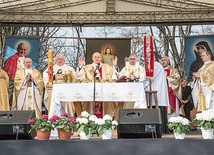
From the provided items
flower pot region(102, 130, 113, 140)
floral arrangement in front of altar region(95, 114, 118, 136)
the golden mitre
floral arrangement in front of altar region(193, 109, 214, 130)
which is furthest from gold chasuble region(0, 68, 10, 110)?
floral arrangement in front of altar region(193, 109, 214, 130)

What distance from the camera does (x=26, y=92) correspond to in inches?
409

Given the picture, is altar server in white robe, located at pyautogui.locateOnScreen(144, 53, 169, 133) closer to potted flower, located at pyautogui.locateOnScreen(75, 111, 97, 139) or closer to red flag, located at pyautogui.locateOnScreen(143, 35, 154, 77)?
red flag, located at pyautogui.locateOnScreen(143, 35, 154, 77)

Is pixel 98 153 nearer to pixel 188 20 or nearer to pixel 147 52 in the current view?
pixel 147 52

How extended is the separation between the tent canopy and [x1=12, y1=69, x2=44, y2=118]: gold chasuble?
11.3 ft

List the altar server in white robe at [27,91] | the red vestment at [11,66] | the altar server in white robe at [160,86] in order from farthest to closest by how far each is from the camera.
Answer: the red vestment at [11,66] < the altar server in white robe at [27,91] < the altar server in white robe at [160,86]

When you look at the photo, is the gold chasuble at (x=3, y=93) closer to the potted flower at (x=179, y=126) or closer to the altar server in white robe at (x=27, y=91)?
the altar server in white robe at (x=27, y=91)

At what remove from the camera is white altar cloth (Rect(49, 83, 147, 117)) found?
7.61 metres

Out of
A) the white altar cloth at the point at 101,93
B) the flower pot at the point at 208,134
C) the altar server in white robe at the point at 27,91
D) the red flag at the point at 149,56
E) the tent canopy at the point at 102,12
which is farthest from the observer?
the tent canopy at the point at 102,12

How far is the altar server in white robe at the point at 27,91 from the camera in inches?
409

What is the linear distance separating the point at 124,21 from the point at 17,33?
3928 millimetres


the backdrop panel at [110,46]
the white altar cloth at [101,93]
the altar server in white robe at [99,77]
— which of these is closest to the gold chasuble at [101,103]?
the altar server in white robe at [99,77]

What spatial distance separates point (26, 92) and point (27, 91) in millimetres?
45

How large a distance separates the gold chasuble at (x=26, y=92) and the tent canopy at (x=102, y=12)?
3434 millimetres

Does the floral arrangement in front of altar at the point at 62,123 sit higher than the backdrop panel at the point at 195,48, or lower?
lower
